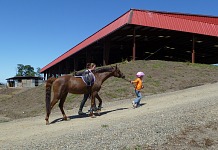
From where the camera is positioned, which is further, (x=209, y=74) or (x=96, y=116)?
(x=209, y=74)

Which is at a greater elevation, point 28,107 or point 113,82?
point 113,82

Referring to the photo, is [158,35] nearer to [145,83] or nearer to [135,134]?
[145,83]

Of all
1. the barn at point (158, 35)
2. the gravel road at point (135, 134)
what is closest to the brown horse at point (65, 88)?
the gravel road at point (135, 134)

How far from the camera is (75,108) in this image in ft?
58.1

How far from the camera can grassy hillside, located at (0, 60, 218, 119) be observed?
19.3m

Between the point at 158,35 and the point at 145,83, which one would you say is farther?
the point at 158,35

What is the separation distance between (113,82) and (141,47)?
69.7ft

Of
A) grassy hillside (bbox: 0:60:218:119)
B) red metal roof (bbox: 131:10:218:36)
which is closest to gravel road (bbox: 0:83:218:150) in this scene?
grassy hillside (bbox: 0:60:218:119)

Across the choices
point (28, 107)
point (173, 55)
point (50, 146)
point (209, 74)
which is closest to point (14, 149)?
point (50, 146)

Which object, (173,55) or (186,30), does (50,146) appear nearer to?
(186,30)

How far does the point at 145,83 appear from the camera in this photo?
21.7m

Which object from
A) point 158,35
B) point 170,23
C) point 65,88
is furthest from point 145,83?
point 158,35

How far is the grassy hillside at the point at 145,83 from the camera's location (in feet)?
63.3

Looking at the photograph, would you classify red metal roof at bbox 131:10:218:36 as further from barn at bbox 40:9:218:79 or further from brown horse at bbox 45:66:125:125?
brown horse at bbox 45:66:125:125
